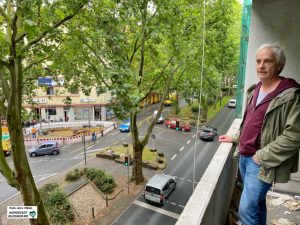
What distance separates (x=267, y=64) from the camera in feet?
7.20

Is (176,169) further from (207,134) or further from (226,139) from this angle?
(226,139)

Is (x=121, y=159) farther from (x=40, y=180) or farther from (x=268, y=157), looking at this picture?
(x=268, y=157)

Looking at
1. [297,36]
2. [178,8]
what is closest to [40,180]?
[178,8]

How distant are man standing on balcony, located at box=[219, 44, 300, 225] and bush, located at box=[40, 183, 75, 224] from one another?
407 inches

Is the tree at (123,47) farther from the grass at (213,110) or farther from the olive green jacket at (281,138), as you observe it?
the grass at (213,110)

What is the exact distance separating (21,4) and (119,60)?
8.18 feet

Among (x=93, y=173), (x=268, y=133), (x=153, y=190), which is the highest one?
(x=268, y=133)

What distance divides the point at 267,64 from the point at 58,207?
38.7 ft

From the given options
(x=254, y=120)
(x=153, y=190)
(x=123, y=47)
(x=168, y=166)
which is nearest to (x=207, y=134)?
(x=168, y=166)

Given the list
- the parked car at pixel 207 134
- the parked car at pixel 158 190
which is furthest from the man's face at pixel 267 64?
the parked car at pixel 207 134

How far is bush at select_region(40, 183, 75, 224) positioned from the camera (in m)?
10.7

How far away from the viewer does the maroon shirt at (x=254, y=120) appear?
84.4 inches

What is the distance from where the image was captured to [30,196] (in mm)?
6848

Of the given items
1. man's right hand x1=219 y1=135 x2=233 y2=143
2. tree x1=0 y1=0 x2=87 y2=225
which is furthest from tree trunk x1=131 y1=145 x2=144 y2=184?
man's right hand x1=219 y1=135 x2=233 y2=143
